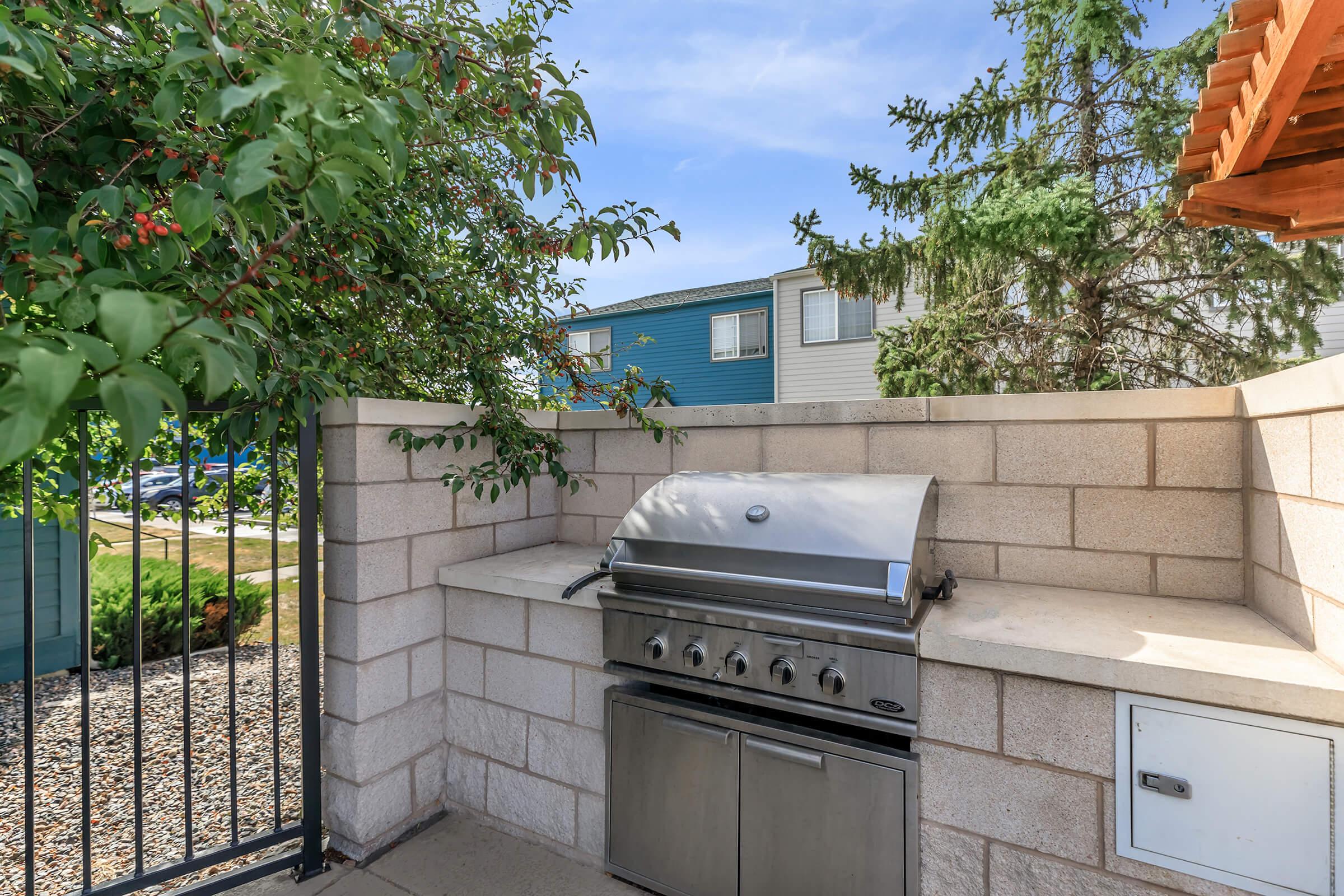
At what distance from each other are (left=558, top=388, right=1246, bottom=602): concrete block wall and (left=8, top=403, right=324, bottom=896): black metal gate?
1.92 meters

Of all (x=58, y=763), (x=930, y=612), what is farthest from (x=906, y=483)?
(x=58, y=763)

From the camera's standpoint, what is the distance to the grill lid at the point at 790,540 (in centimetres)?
171

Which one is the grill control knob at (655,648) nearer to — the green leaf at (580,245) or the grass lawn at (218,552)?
the green leaf at (580,245)

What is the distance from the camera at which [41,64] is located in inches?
41.8

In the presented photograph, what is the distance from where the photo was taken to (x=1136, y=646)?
1.53m

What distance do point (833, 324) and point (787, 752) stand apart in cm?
999

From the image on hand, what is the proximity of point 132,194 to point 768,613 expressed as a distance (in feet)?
6.26

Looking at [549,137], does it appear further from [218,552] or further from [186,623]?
[218,552]

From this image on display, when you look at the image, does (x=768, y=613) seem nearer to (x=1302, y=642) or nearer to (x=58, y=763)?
(x=1302, y=642)

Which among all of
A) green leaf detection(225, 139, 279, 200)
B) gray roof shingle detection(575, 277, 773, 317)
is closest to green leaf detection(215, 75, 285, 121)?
green leaf detection(225, 139, 279, 200)

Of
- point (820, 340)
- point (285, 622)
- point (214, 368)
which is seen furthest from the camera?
point (820, 340)

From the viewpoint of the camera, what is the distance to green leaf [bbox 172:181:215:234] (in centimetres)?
92

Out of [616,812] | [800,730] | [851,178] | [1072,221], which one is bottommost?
[616,812]

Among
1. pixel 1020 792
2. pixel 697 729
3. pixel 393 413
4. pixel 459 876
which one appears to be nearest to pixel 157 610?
pixel 393 413
